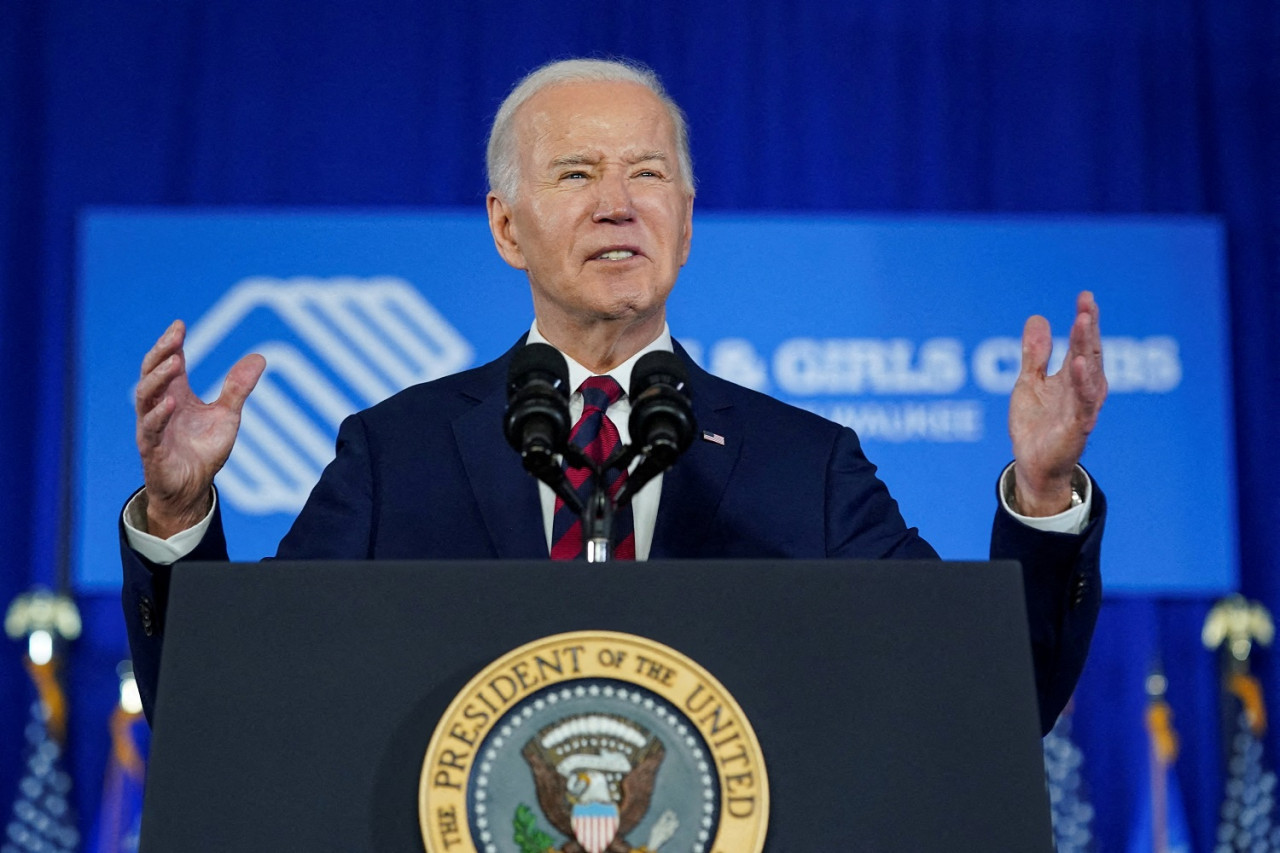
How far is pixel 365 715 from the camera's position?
3.54ft

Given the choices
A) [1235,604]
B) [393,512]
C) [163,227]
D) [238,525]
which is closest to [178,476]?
[393,512]

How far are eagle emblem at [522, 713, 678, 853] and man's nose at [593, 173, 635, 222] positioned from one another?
947 mm

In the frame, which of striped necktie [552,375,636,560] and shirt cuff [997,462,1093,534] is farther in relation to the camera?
striped necktie [552,375,636,560]

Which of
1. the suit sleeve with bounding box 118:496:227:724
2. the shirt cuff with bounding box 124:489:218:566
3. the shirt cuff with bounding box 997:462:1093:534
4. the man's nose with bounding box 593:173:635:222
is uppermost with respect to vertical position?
the man's nose with bounding box 593:173:635:222

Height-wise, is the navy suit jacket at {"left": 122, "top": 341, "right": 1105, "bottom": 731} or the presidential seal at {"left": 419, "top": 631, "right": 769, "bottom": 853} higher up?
the navy suit jacket at {"left": 122, "top": 341, "right": 1105, "bottom": 731}

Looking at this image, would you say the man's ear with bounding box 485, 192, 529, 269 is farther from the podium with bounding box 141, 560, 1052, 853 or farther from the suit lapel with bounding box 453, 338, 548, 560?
the podium with bounding box 141, 560, 1052, 853

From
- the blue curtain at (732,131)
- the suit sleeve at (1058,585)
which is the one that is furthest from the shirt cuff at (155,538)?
the blue curtain at (732,131)

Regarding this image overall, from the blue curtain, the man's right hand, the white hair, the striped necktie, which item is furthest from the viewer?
the blue curtain

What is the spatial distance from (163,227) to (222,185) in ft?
1.21

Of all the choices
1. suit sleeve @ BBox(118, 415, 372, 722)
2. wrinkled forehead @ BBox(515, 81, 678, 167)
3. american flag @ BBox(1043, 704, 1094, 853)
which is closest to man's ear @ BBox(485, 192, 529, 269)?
wrinkled forehead @ BBox(515, 81, 678, 167)

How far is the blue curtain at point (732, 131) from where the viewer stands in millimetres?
4891

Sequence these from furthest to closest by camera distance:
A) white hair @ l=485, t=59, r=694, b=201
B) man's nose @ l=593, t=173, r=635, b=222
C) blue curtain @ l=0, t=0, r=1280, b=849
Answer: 1. blue curtain @ l=0, t=0, r=1280, b=849
2. white hair @ l=485, t=59, r=694, b=201
3. man's nose @ l=593, t=173, r=635, b=222

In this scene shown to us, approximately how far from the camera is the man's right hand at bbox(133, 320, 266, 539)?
1465 millimetres

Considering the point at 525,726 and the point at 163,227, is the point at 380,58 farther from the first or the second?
the point at 525,726
